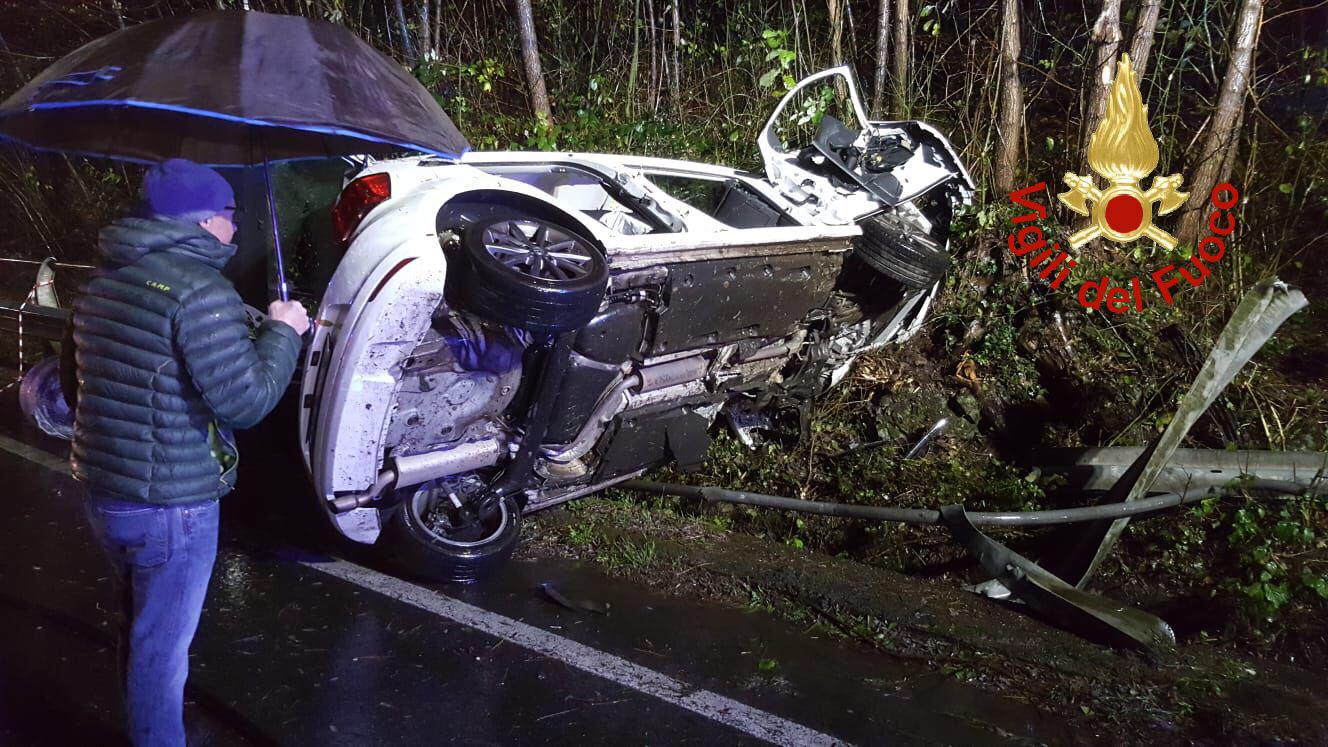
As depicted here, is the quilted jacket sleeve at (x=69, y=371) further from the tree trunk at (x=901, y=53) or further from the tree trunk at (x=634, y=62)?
the tree trunk at (x=634, y=62)

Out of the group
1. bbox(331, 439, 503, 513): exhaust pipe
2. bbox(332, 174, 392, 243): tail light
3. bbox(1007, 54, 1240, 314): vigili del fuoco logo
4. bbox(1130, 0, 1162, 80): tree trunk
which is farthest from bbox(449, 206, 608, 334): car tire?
bbox(1130, 0, 1162, 80): tree trunk

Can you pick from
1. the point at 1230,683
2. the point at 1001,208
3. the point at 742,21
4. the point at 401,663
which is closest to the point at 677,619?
the point at 401,663

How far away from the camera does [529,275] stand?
127 inches

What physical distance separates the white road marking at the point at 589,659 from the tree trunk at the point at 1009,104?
5485 mm

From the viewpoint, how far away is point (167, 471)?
2227mm

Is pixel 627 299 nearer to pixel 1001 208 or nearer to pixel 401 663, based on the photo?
pixel 401 663

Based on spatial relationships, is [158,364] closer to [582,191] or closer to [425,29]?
[582,191]

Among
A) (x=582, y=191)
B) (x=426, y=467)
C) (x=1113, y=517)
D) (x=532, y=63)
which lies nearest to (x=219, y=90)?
(x=426, y=467)

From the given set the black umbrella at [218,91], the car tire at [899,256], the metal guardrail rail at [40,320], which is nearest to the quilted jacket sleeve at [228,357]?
the black umbrella at [218,91]

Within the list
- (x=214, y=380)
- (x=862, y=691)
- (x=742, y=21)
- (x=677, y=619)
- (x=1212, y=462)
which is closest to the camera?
(x=214, y=380)

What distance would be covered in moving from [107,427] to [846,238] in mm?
3862

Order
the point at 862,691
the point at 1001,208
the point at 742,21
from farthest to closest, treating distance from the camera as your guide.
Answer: the point at 742,21, the point at 1001,208, the point at 862,691

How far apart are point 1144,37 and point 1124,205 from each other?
1.29 meters

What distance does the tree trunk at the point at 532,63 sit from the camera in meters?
9.01
